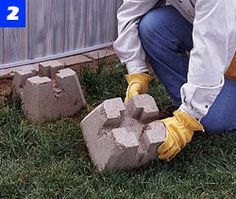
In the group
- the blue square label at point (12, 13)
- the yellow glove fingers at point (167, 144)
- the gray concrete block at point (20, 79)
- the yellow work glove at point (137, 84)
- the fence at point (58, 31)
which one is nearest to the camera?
the yellow glove fingers at point (167, 144)

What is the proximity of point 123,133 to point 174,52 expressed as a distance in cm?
62

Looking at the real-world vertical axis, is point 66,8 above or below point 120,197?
above

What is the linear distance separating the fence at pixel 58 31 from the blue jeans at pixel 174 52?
670 millimetres

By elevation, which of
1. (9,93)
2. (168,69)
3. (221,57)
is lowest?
(9,93)

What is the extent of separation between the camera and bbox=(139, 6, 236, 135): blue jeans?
3051 millimetres

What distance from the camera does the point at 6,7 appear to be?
11.0 feet

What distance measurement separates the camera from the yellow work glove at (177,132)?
2680 millimetres

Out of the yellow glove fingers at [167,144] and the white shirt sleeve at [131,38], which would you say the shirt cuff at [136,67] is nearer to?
the white shirt sleeve at [131,38]

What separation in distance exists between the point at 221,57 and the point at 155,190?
54 centimetres

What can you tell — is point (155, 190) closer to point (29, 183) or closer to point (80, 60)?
point (29, 183)

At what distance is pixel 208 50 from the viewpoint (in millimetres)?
2584

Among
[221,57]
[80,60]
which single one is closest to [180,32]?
[221,57]

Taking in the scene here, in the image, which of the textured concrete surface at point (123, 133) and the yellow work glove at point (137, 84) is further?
the yellow work glove at point (137, 84)

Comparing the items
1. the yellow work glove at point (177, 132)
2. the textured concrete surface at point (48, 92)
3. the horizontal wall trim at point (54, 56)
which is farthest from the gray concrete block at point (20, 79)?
the yellow work glove at point (177, 132)
